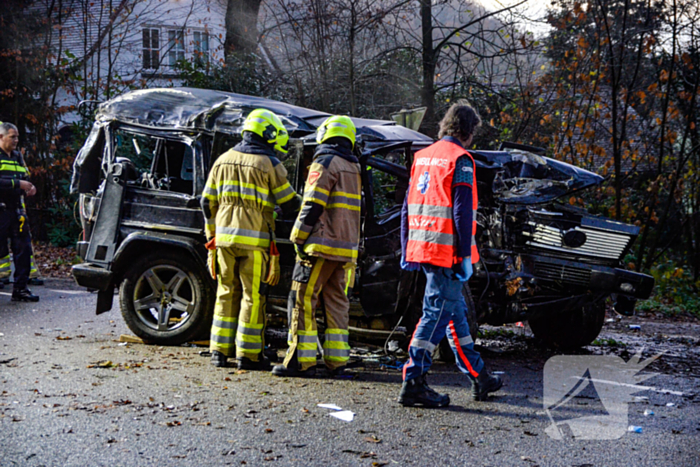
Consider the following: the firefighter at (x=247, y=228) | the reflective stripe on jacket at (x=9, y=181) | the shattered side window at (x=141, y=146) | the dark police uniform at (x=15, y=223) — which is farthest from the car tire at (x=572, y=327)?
the reflective stripe on jacket at (x=9, y=181)

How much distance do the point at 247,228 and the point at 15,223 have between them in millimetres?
4893

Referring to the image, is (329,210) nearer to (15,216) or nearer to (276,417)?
(276,417)

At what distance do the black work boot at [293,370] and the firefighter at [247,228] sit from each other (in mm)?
302

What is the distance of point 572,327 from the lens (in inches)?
281

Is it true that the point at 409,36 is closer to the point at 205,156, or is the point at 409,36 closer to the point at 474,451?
the point at 205,156

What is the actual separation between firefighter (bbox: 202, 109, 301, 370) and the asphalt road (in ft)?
1.01

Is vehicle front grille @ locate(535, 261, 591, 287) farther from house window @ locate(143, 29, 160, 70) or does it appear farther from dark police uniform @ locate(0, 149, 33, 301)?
house window @ locate(143, 29, 160, 70)

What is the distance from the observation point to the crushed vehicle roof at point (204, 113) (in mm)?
6562

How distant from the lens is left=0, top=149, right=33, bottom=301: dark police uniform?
924cm

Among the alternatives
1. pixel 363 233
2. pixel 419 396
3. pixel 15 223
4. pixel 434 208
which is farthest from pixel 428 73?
pixel 419 396

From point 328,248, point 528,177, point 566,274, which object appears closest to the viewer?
point 328,248

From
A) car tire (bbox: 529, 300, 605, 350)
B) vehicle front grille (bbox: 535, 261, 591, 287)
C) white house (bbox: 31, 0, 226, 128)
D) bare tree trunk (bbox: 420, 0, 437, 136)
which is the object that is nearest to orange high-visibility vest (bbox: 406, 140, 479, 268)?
vehicle front grille (bbox: 535, 261, 591, 287)

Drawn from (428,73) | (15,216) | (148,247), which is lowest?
(148,247)

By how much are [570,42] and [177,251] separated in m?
9.27
